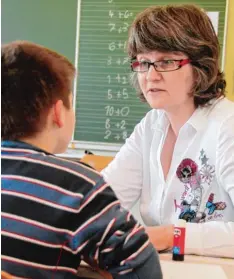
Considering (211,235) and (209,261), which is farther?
(211,235)

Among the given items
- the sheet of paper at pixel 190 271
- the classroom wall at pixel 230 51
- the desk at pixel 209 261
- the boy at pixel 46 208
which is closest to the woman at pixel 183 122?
the desk at pixel 209 261

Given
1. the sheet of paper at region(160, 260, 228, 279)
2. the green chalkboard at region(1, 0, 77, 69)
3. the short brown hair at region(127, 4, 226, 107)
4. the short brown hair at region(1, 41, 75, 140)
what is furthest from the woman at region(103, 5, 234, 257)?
the green chalkboard at region(1, 0, 77, 69)

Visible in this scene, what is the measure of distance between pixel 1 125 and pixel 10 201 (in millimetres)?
158

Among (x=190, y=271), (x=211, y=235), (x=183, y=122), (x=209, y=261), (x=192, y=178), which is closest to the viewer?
(x=190, y=271)

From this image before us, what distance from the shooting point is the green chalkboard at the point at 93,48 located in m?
3.12

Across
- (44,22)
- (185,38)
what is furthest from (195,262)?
(44,22)

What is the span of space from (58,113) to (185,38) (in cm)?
73

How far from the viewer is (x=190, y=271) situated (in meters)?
1.04

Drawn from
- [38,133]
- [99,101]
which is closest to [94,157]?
[99,101]

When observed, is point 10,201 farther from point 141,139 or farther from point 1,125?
point 141,139

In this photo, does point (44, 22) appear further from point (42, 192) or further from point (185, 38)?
point (42, 192)

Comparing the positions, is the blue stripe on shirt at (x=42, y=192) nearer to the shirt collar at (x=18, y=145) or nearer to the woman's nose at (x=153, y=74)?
the shirt collar at (x=18, y=145)

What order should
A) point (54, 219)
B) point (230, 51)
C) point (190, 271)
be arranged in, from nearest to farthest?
1. point (54, 219)
2. point (190, 271)
3. point (230, 51)

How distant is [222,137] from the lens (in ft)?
4.65
